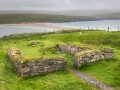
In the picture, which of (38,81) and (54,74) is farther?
(54,74)

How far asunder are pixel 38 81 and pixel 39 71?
63.8 inches

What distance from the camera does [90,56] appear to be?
24.0m

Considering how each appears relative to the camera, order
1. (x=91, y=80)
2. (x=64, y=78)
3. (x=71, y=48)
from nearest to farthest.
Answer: (x=91, y=80) < (x=64, y=78) < (x=71, y=48)

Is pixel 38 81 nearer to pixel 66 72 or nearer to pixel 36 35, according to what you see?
pixel 66 72

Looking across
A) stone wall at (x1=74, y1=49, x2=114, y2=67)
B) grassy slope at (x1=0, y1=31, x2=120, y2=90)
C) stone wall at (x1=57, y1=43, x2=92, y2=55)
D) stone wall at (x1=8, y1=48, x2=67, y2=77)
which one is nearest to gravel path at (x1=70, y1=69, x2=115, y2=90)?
grassy slope at (x1=0, y1=31, x2=120, y2=90)

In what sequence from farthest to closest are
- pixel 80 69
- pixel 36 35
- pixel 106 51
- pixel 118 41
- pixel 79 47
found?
pixel 36 35
pixel 118 41
pixel 79 47
pixel 106 51
pixel 80 69

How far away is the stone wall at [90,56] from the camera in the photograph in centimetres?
2347

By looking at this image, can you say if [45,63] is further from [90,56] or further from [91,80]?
[90,56]

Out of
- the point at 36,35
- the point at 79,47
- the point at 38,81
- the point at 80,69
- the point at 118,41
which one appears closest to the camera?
the point at 38,81

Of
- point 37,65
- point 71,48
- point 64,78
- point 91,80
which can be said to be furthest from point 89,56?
point 71,48

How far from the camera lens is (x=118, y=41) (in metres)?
38.9

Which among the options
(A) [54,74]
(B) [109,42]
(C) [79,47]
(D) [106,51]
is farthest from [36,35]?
(A) [54,74]

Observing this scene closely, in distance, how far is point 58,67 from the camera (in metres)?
22.0

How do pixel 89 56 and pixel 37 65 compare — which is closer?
pixel 37 65
